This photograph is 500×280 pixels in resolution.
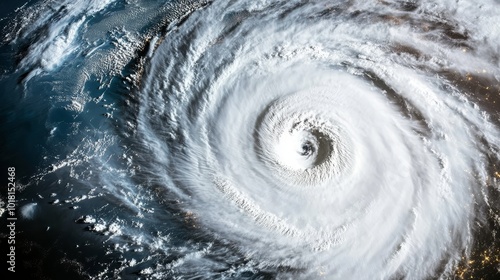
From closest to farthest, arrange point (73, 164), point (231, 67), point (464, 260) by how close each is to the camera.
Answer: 1. point (464, 260)
2. point (73, 164)
3. point (231, 67)

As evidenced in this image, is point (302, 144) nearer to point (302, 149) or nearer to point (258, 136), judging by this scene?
point (302, 149)

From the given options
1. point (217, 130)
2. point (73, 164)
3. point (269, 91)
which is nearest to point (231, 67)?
point (269, 91)

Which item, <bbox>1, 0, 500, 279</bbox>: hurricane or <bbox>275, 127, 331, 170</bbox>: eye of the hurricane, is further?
<bbox>275, 127, 331, 170</bbox>: eye of the hurricane

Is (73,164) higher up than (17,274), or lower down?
higher up

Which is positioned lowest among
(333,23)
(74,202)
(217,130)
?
(74,202)

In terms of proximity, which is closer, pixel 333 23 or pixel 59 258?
pixel 59 258

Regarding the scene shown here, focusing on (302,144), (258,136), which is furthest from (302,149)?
(258,136)

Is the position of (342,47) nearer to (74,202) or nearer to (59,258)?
(74,202)

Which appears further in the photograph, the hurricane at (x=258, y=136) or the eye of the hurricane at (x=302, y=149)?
the eye of the hurricane at (x=302, y=149)
